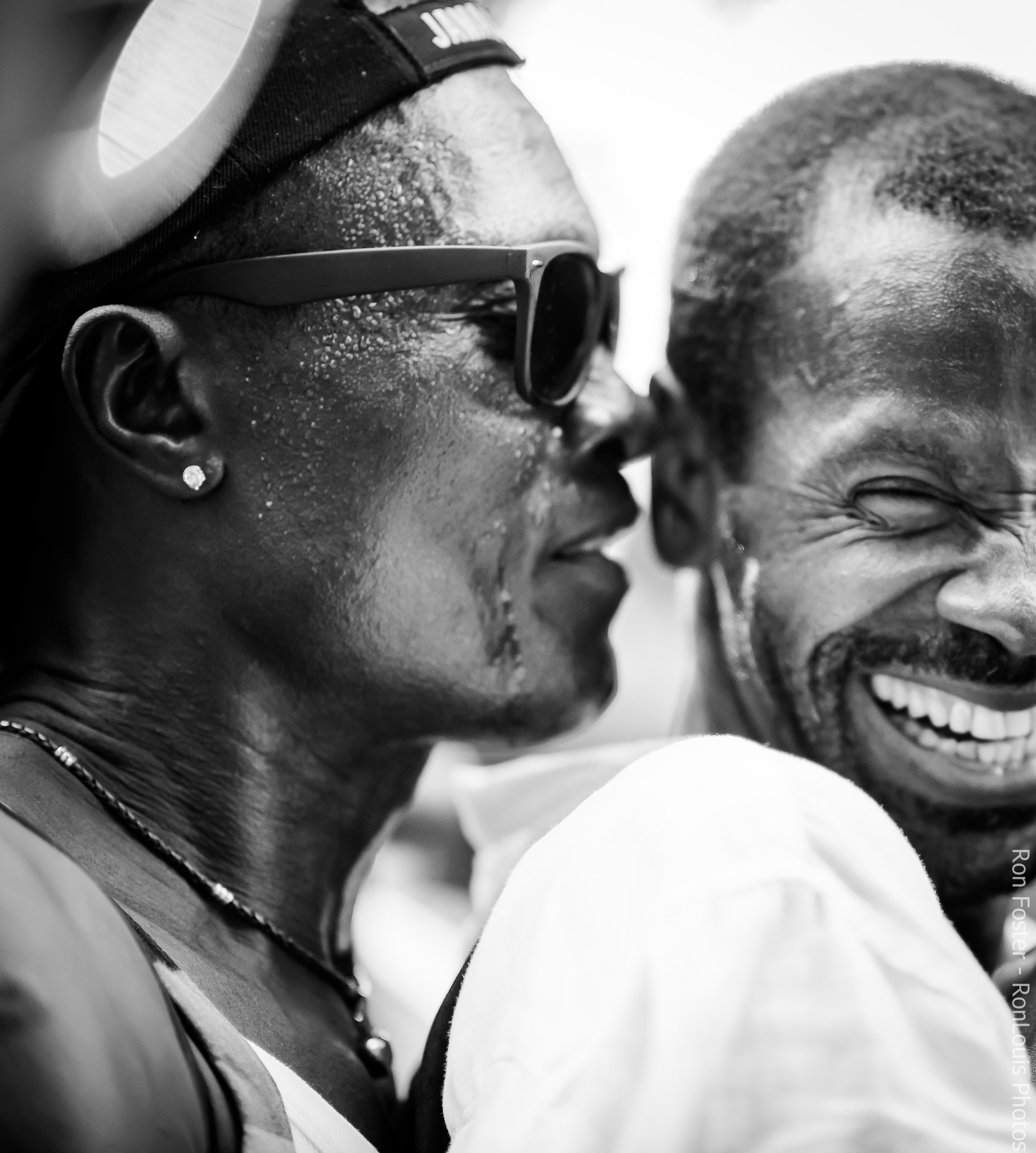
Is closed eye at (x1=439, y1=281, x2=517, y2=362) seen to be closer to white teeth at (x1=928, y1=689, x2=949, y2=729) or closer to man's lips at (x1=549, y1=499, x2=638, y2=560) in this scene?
man's lips at (x1=549, y1=499, x2=638, y2=560)

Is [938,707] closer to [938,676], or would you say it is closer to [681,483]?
[938,676]

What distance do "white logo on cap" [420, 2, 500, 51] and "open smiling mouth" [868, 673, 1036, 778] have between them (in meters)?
1.11

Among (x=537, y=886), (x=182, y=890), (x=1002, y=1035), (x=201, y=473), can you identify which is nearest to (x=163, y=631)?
(x=201, y=473)

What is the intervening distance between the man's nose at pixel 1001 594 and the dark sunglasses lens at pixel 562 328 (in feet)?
2.07

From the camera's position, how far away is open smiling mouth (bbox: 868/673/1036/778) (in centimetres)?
190

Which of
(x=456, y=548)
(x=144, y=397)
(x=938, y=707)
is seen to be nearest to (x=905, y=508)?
(x=938, y=707)

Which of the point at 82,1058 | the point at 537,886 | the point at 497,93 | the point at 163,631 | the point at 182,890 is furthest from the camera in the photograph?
the point at 497,93

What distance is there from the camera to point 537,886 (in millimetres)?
1314

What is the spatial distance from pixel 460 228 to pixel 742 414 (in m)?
0.52

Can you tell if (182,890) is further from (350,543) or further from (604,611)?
(604,611)

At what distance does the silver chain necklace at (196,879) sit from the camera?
5.92 ft

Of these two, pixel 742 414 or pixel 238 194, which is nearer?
pixel 238 194

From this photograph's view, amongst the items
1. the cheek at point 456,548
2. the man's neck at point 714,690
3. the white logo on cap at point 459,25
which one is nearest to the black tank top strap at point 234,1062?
the cheek at point 456,548

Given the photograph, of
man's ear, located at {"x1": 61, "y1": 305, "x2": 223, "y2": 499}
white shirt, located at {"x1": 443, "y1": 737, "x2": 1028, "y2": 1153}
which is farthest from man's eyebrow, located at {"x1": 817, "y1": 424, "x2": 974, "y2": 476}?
man's ear, located at {"x1": 61, "y1": 305, "x2": 223, "y2": 499}
